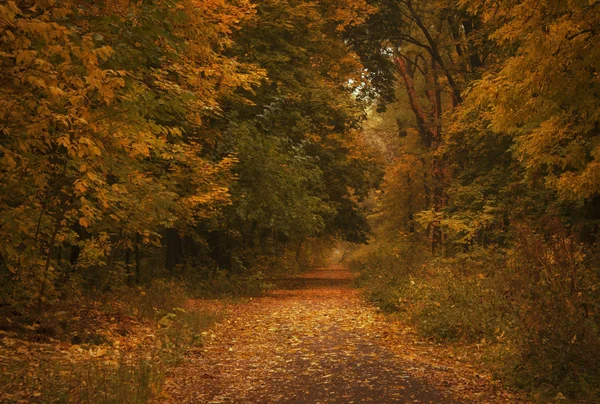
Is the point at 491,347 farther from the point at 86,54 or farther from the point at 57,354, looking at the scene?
the point at 86,54

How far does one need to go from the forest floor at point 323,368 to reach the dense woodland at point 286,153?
70 cm

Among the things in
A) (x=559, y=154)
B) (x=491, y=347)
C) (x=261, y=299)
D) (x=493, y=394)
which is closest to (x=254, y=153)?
(x=261, y=299)

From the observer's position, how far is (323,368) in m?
8.70

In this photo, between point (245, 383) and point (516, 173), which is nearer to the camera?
point (245, 383)

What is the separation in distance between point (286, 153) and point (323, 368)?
41.3 ft

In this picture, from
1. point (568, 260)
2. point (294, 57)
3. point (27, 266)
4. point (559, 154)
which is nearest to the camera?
point (568, 260)

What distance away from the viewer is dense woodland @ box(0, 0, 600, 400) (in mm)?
7133

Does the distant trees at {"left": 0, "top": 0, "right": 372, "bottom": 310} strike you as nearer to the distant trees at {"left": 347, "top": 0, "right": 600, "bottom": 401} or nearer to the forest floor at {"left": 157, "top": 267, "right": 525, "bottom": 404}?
the forest floor at {"left": 157, "top": 267, "right": 525, "bottom": 404}

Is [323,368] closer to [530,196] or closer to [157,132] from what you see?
[157,132]

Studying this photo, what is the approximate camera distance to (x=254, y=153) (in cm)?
1898

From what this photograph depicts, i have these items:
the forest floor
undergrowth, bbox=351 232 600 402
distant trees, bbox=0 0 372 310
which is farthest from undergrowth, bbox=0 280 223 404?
undergrowth, bbox=351 232 600 402

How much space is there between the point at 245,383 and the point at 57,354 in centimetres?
257

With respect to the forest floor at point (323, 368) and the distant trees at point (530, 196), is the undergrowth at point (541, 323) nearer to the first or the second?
the distant trees at point (530, 196)

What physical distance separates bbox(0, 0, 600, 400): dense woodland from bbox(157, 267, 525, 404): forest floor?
70cm
